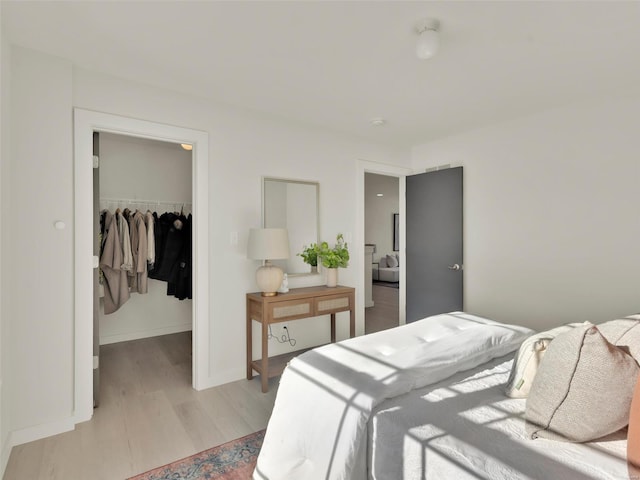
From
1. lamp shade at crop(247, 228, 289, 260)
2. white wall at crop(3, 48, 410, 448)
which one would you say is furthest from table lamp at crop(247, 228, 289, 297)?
white wall at crop(3, 48, 410, 448)

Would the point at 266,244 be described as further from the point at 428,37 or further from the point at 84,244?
the point at 428,37

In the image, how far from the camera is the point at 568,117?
293 cm

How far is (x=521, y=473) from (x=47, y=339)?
8.51 ft

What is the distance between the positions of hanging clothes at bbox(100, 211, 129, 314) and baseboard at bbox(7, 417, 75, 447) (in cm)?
166

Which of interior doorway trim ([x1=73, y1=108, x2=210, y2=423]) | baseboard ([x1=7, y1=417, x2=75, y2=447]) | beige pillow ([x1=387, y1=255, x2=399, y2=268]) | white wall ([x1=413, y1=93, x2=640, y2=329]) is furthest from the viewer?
beige pillow ([x1=387, y1=255, x2=399, y2=268])

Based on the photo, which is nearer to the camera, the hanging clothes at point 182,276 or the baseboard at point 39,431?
the baseboard at point 39,431

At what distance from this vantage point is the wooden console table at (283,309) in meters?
2.78

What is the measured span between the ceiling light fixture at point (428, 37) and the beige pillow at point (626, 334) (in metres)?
1.55

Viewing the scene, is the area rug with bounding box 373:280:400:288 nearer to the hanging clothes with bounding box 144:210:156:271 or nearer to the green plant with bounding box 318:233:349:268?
the green plant with bounding box 318:233:349:268

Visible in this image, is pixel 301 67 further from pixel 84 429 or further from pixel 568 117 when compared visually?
pixel 84 429

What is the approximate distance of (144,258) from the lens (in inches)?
150

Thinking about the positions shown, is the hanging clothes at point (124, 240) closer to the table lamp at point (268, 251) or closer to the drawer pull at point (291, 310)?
the table lamp at point (268, 251)

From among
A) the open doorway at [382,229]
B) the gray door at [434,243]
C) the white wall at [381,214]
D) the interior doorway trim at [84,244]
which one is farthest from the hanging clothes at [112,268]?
the white wall at [381,214]

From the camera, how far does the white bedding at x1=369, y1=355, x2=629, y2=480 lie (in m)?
0.95
